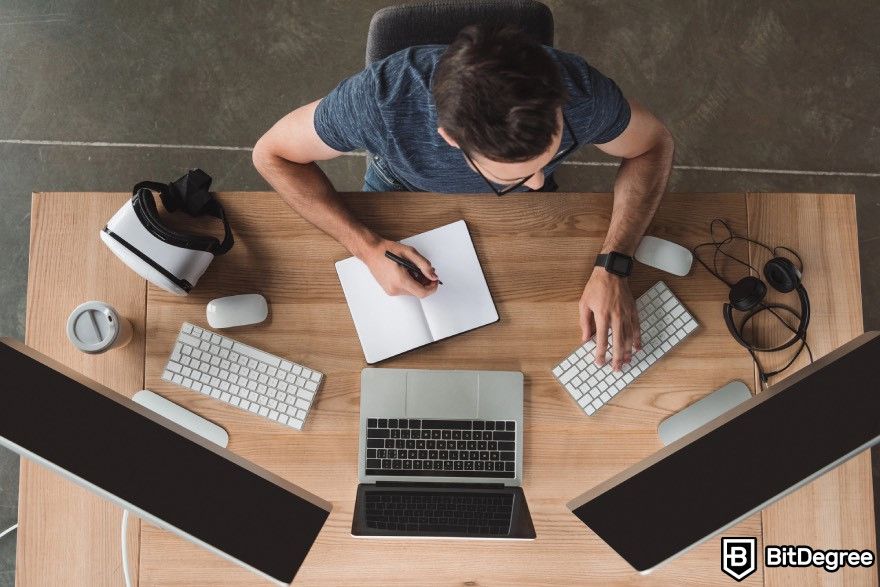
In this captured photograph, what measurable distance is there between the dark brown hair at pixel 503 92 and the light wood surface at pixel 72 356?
2.41 feet

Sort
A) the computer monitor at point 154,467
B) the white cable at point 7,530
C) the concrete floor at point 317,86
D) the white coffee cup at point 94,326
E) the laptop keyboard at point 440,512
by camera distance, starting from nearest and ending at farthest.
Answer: the computer monitor at point 154,467, the laptop keyboard at point 440,512, the white coffee cup at point 94,326, the white cable at point 7,530, the concrete floor at point 317,86

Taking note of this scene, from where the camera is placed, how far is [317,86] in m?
Result: 2.10

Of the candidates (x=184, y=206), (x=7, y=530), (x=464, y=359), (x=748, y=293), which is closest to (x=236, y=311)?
(x=184, y=206)

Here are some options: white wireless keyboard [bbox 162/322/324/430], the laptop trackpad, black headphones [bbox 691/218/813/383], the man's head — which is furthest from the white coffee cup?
black headphones [bbox 691/218/813/383]

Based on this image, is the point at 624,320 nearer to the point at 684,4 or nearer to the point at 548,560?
the point at 548,560

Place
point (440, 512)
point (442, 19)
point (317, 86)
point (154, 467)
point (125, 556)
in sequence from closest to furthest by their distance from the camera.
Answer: point (154, 467) < point (440, 512) < point (125, 556) < point (442, 19) < point (317, 86)

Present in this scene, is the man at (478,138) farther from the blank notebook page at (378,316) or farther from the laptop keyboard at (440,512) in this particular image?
the laptop keyboard at (440,512)

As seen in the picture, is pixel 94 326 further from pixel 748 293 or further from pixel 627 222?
pixel 748 293

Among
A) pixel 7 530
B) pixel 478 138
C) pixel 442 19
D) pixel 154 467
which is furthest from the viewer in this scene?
pixel 7 530

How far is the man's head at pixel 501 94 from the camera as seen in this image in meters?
0.99

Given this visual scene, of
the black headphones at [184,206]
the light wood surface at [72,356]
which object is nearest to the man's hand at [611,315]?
the black headphones at [184,206]

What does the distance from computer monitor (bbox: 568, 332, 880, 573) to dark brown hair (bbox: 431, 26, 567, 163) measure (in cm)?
48

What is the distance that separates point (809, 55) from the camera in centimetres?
214

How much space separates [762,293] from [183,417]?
3.61ft
